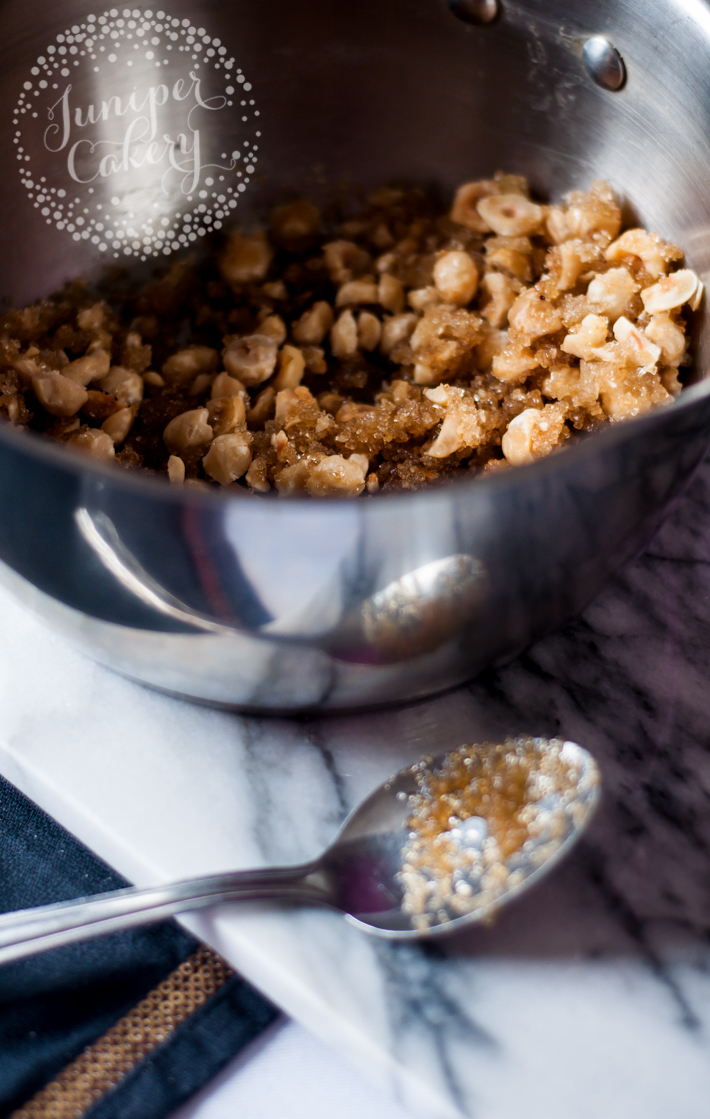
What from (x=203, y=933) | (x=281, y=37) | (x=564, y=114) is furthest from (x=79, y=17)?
(x=203, y=933)

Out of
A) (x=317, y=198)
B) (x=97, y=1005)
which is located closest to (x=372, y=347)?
(x=317, y=198)

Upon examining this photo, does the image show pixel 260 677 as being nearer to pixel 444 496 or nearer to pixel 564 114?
pixel 444 496

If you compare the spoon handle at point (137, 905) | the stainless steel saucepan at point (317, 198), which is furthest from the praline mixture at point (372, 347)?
the spoon handle at point (137, 905)

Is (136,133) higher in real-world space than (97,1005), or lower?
higher

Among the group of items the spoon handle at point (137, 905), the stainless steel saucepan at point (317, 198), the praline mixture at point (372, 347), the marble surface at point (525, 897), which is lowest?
the marble surface at point (525, 897)

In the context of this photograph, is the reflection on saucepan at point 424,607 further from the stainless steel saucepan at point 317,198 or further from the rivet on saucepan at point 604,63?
the rivet on saucepan at point 604,63

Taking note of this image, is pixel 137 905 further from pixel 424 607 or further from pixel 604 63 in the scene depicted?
pixel 604 63
